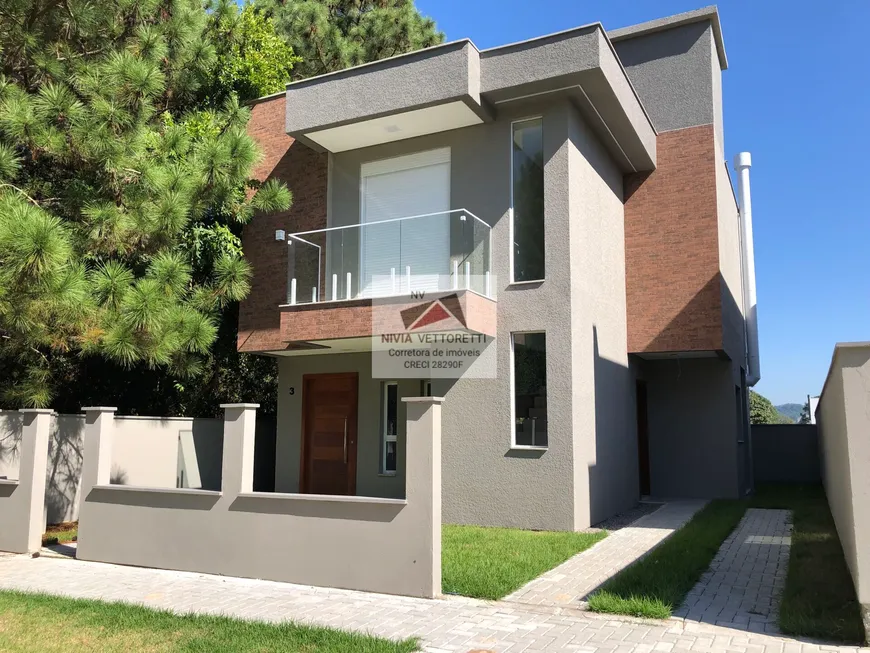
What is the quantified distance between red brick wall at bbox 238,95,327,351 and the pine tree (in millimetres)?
770

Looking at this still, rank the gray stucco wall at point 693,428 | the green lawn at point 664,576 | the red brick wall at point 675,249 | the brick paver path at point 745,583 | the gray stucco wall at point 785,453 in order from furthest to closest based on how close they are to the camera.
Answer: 1. the gray stucco wall at point 785,453
2. the gray stucco wall at point 693,428
3. the red brick wall at point 675,249
4. the green lawn at point 664,576
5. the brick paver path at point 745,583

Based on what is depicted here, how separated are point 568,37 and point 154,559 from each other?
8527 millimetres

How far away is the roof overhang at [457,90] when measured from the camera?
385 inches

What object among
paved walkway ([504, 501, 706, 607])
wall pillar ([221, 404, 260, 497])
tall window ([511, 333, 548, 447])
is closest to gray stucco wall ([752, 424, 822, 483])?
paved walkway ([504, 501, 706, 607])

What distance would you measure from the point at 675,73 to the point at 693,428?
6875 millimetres

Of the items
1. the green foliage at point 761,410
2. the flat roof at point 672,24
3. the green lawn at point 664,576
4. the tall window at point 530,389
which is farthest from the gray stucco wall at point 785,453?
the green foliage at point 761,410

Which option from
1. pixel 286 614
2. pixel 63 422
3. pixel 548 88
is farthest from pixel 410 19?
pixel 286 614

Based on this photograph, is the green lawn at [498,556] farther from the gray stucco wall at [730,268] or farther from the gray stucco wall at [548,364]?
the gray stucco wall at [730,268]

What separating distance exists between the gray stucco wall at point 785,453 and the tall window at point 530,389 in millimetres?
12103

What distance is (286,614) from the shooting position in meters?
5.88

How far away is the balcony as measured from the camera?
9930mm

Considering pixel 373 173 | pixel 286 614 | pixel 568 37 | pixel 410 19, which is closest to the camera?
pixel 286 614

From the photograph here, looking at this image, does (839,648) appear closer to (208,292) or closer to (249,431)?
(249,431)

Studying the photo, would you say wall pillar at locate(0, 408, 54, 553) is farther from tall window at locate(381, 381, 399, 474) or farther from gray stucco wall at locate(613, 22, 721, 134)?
gray stucco wall at locate(613, 22, 721, 134)
